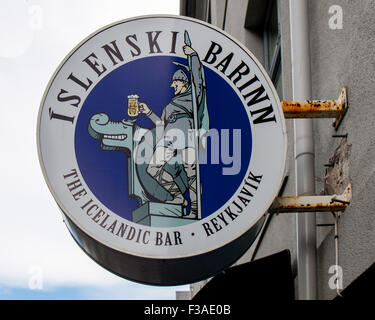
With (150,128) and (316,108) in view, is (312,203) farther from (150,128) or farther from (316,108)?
(150,128)

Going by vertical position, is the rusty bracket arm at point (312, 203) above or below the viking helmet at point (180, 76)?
below

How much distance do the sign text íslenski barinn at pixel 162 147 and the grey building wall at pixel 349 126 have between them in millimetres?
445

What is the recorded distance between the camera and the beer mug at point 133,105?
3641 millimetres

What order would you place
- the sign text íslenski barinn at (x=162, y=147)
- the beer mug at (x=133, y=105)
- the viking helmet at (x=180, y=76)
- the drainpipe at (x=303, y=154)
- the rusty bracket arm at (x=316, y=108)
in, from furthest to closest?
the drainpipe at (x=303, y=154) < the rusty bracket arm at (x=316, y=108) < the viking helmet at (x=180, y=76) < the beer mug at (x=133, y=105) < the sign text íslenski barinn at (x=162, y=147)

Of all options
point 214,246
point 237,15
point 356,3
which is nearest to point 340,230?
point 214,246

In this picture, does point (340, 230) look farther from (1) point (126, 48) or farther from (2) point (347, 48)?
(1) point (126, 48)

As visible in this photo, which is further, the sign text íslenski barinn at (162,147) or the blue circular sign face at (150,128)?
the blue circular sign face at (150,128)

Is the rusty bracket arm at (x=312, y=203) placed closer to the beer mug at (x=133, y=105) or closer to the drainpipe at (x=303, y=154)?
the drainpipe at (x=303, y=154)

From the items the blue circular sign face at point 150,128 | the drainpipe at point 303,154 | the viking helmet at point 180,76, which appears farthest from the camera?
the drainpipe at point 303,154

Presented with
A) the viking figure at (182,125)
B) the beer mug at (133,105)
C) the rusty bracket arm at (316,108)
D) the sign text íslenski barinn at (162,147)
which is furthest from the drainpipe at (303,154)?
the beer mug at (133,105)

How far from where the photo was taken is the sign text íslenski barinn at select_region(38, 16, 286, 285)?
3.31 m

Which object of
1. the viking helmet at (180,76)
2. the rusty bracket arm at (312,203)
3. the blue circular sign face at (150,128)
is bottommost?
the rusty bracket arm at (312,203)

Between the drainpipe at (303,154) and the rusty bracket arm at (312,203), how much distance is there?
0.49m

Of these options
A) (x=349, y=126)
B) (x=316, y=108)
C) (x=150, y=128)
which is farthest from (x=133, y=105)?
(x=349, y=126)
